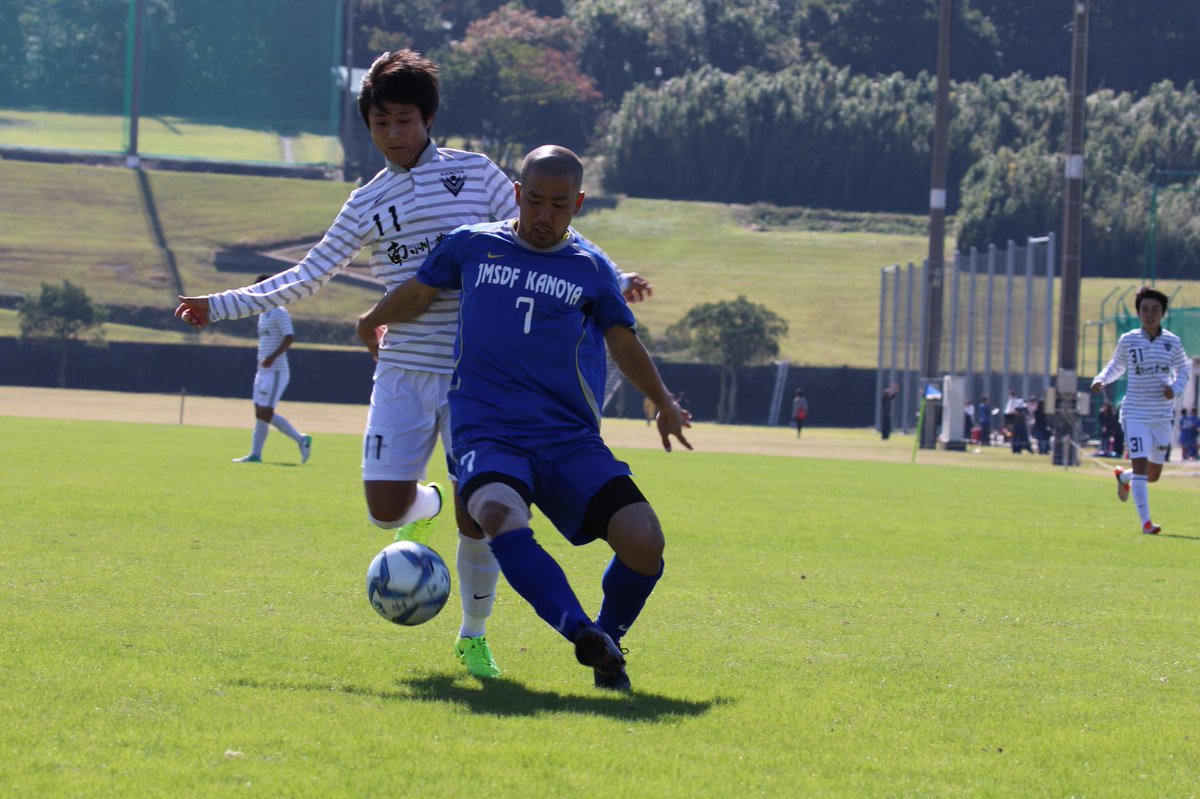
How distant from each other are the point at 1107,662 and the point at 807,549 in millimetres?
4870

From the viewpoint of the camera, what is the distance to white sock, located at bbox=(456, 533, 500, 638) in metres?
6.56

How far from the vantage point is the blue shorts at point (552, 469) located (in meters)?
5.96

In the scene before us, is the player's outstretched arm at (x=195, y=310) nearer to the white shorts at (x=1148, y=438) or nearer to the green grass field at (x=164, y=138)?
the white shorts at (x=1148, y=438)

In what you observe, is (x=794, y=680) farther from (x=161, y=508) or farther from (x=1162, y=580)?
(x=161, y=508)

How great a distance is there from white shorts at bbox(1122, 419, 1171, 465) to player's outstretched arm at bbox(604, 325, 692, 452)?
985 cm

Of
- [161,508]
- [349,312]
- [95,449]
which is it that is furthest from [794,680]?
[349,312]

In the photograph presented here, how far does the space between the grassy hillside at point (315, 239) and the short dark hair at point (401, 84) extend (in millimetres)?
67904

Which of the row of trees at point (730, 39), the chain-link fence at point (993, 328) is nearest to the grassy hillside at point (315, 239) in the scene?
the row of trees at point (730, 39)

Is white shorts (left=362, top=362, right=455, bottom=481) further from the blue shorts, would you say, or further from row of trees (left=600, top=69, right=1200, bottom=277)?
row of trees (left=600, top=69, right=1200, bottom=277)

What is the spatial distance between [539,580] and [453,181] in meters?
1.93

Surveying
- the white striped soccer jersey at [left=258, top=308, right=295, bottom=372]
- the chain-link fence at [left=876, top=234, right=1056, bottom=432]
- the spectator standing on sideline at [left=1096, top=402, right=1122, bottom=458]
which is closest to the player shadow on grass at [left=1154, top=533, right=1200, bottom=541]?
the white striped soccer jersey at [left=258, top=308, right=295, bottom=372]

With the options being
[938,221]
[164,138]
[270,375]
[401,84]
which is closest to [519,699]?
[401,84]

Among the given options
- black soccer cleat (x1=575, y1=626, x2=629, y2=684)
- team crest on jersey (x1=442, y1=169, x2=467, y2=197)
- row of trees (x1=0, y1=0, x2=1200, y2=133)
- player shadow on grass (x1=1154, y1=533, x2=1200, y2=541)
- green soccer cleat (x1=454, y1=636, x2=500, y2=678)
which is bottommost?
player shadow on grass (x1=1154, y1=533, x2=1200, y2=541)

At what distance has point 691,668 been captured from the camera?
654 cm
